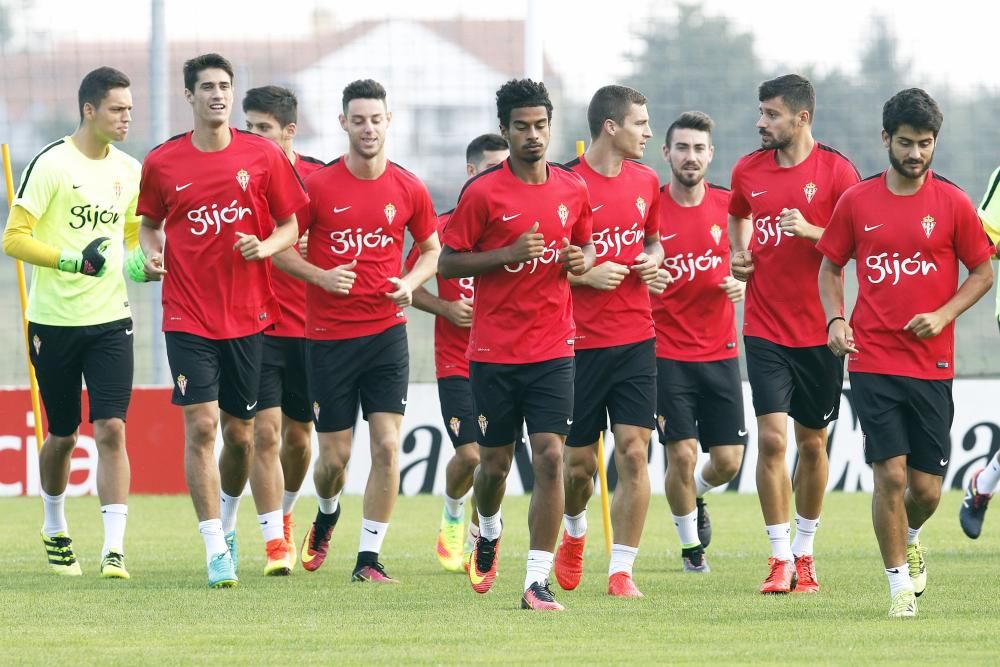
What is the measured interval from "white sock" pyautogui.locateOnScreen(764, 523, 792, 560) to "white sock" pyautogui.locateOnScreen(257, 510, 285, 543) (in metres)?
2.76

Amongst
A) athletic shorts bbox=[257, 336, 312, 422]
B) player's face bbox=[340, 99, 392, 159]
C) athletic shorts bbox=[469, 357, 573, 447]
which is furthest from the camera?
athletic shorts bbox=[257, 336, 312, 422]

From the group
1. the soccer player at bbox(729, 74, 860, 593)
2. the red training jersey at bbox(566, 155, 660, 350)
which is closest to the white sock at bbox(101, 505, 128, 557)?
the red training jersey at bbox(566, 155, 660, 350)

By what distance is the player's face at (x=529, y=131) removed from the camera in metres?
8.34

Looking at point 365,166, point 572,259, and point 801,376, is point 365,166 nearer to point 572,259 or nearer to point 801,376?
point 572,259

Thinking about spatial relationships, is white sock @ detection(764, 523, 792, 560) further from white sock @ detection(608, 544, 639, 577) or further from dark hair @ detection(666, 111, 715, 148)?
dark hair @ detection(666, 111, 715, 148)

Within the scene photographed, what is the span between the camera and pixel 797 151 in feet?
31.3

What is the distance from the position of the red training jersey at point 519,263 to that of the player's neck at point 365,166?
4.63 ft

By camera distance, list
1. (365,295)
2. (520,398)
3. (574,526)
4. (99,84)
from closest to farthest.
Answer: (520,398) < (574,526) < (365,295) < (99,84)

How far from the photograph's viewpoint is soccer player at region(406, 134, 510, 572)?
1055cm

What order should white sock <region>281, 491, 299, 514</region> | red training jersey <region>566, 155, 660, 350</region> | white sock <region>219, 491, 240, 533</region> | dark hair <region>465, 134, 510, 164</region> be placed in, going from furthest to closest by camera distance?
dark hair <region>465, 134, 510, 164</region> < white sock <region>281, 491, 299, 514</region> < white sock <region>219, 491, 240, 533</region> < red training jersey <region>566, 155, 660, 350</region>

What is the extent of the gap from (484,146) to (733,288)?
6.11ft

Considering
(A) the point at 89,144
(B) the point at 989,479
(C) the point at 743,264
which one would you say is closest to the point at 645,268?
(C) the point at 743,264

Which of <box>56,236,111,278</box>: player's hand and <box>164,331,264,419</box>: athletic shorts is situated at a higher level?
<box>56,236,111,278</box>: player's hand

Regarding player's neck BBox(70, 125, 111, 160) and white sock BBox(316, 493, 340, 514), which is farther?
white sock BBox(316, 493, 340, 514)
